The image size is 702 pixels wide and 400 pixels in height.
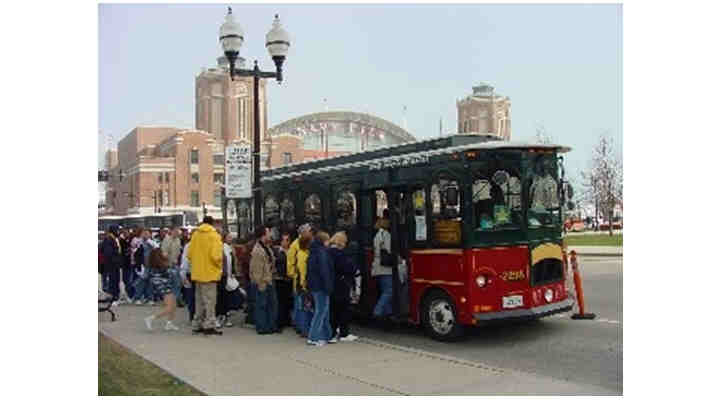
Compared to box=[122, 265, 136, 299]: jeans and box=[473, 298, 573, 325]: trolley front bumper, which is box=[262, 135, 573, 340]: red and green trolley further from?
box=[122, 265, 136, 299]: jeans

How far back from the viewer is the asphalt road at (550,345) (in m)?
8.77

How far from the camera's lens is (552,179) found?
11070 mm

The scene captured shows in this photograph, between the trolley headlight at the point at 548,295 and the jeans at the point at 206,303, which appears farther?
the jeans at the point at 206,303

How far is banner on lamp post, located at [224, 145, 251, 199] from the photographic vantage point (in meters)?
13.0

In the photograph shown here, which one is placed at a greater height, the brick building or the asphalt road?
the brick building

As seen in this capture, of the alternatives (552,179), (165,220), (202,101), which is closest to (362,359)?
(552,179)

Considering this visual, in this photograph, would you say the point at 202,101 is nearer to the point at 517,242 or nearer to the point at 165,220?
the point at 165,220

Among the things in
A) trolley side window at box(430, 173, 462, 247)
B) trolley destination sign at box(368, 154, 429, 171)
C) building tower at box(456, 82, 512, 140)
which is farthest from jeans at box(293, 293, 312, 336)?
building tower at box(456, 82, 512, 140)

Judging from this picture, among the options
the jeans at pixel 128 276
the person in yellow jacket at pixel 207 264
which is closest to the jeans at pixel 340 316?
the person in yellow jacket at pixel 207 264

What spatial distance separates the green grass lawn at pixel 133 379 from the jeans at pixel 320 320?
2.43 meters

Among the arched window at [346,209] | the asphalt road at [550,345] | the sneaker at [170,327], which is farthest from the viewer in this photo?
the arched window at [346,209]

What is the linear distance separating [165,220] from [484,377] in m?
44.8

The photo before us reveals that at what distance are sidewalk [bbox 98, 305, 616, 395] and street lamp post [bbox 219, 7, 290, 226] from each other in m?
3.77

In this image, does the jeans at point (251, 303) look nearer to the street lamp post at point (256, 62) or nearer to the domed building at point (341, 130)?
the street lamp post at point (256, 62)
